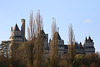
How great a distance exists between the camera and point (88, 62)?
50156 millimetres

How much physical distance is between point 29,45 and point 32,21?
7.64ft

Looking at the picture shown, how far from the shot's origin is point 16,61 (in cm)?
3659

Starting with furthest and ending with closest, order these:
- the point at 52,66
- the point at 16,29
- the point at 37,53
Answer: the point at 16,29 < the point at 52,66 < the point at 37,53

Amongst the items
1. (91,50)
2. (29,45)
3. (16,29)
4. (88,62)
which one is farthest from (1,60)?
(91,50)

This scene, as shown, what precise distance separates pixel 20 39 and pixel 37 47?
181 feet

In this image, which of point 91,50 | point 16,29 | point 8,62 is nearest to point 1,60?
point 8,62

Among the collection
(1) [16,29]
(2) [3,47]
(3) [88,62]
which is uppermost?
(1) [16,29]

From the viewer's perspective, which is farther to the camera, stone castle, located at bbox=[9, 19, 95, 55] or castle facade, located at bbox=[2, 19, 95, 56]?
stone castle, located at bbox=[9, 19, 95, 55]

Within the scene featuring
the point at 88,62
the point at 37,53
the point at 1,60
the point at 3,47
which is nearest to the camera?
the point at 37,53

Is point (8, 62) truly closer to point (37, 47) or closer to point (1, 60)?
point (1, 60)

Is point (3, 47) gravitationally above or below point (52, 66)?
above

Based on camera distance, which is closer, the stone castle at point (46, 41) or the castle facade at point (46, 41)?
the castle facade at point (46, 41)

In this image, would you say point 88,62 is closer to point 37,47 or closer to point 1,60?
point 1,60

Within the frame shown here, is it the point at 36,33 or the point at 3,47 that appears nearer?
the point at 36,33
